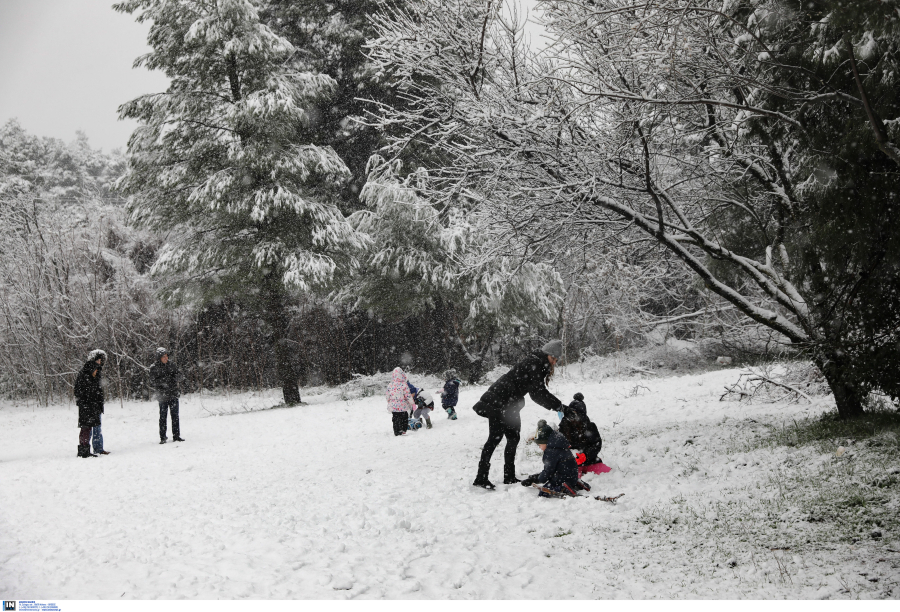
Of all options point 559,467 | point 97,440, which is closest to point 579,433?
point 559,467

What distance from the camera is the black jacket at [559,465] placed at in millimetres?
5914

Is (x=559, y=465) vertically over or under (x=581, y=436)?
under

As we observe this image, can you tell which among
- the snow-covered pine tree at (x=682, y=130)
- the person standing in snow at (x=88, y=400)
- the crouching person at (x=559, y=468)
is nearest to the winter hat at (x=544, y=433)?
the crouching person at (x=559, y=468)

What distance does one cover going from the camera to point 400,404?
1046 centimetres

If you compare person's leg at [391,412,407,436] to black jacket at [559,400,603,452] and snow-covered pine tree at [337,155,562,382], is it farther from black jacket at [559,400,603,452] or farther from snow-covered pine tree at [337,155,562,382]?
snow-covered pine tree at [337,155,562,382]

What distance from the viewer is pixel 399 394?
10.4m

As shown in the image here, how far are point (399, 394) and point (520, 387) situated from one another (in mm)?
4541

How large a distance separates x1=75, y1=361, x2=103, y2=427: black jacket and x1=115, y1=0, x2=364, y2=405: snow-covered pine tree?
201 inches

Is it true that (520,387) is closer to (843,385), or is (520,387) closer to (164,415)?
(843,385)

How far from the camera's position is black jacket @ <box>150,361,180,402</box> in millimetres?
11289

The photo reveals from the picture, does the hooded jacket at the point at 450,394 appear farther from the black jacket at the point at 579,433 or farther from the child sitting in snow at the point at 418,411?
the black jacket at the point at 579,433

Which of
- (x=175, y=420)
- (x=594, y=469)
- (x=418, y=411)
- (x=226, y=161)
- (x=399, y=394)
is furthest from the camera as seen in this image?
(x=226, y=161)

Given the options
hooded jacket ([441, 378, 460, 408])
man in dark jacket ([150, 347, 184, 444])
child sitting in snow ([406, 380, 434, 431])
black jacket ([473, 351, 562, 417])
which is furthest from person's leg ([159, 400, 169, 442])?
black jacket ([473, 351, 562, 417])

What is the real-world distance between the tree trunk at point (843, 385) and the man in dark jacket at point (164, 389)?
1098 cm
